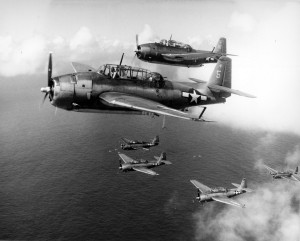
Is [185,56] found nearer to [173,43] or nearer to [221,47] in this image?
[173,43]

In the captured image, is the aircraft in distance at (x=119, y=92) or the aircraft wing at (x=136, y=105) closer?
the aircraft wing at (x=136, y=105)

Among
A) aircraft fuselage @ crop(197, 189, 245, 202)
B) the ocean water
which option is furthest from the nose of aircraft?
the ocean water

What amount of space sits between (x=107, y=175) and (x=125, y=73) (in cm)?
6406

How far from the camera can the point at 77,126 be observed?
4496 inches

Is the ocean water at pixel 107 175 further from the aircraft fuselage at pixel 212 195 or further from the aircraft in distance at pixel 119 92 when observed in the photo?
the aircraft in distance at pixel 119 92

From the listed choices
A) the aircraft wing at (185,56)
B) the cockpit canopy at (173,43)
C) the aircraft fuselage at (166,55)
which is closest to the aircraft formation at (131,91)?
the aircraft wing at (185,56)

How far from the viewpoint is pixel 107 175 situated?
7906 cm

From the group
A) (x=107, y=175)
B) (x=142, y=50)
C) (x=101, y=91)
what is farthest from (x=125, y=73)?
(x=107, y=175)

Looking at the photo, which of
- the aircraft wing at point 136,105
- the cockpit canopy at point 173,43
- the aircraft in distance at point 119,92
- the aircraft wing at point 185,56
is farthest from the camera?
the cockpit canopy at point 173,43

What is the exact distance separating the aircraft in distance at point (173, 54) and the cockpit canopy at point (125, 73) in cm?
1095

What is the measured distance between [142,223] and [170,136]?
44.3 m

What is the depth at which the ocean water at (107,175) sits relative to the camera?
216 ft

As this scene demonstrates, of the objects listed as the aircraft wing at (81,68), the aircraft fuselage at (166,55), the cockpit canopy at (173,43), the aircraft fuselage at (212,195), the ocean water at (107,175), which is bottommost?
the ocean water at (107,175)

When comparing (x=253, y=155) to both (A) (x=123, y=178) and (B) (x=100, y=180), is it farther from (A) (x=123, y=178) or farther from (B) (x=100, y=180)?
(B) (x=100, y=180)
